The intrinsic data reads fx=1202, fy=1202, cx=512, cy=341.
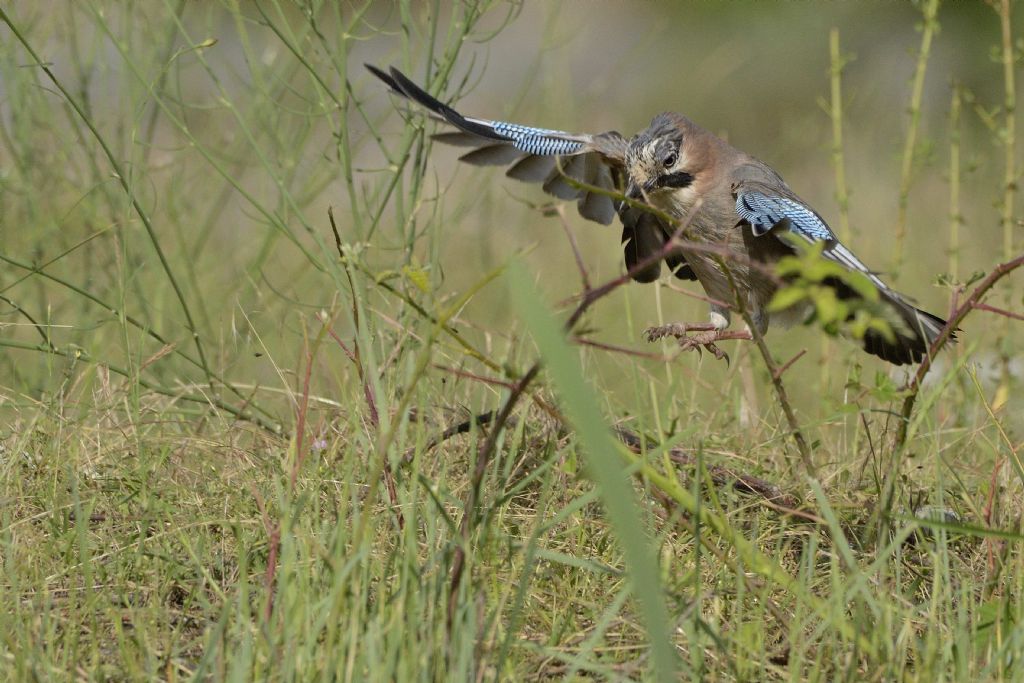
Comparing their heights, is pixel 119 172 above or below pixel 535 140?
below

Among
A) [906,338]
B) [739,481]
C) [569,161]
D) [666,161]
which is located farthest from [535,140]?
[739,481]

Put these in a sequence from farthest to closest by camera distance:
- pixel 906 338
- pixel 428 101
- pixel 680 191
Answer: pixel 680 191 < pixel 906 338 < pixel 428 101

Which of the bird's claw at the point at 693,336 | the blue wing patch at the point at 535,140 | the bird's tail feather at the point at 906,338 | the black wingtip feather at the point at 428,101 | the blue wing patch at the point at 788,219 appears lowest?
the bird's claw at the point at 693,336

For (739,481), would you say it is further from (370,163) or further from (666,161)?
(370,163)

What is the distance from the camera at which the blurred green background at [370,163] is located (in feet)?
12.8

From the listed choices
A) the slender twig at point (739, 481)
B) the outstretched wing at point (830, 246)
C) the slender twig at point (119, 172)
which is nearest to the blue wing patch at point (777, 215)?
the outstretched wing at point (830, 246)

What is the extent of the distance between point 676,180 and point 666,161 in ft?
0.30

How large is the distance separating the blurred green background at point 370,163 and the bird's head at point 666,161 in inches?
19.2

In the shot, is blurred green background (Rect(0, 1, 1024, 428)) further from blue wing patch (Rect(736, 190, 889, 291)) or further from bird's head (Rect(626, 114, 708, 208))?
bird's head (Rect(626, 114, 708, 208))

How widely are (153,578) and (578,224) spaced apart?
6.16m

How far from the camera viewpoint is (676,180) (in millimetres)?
4367

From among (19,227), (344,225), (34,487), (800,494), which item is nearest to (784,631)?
(800,494)

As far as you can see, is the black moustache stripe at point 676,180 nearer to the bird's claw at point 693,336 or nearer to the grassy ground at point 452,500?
the grassy ground at point 452,500

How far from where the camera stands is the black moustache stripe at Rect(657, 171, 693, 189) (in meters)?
4.32
